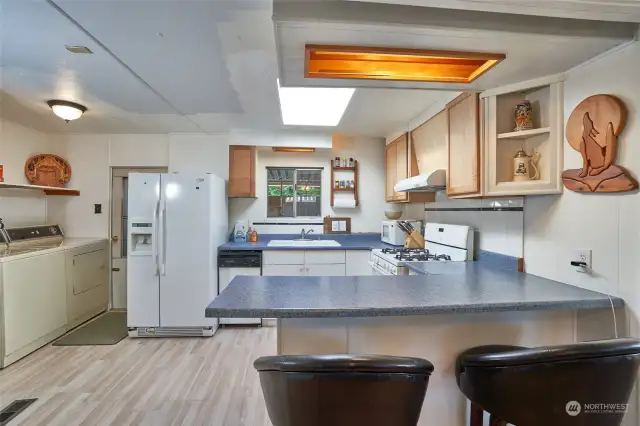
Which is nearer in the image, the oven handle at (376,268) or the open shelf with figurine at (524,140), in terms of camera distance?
the open shelf with figurine at (524,140)

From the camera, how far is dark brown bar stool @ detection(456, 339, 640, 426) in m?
0.95

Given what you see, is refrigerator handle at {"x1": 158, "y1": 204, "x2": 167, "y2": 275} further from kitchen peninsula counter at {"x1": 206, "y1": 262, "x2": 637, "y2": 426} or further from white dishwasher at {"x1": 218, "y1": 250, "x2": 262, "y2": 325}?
kitchen peninsula counter at {"x1": 206, "y1": 262, "x2": 637, "y2": 426}

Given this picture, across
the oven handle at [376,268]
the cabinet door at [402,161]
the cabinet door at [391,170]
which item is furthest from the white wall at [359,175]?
the oven handle at [376,268]

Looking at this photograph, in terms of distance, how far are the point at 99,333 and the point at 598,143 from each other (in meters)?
4.44

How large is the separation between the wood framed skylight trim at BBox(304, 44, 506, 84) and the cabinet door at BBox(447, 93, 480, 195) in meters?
0.41

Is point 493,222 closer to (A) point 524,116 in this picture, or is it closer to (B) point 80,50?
(A) point 524,116

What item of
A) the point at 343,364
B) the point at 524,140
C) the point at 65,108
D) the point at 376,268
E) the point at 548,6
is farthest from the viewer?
the point at 376,268

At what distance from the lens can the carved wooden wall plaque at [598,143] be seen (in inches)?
55.2

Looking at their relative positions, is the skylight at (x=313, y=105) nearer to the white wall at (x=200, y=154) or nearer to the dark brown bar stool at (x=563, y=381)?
the white wall at (x=200, y=154)

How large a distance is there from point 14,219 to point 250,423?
11.9 ft

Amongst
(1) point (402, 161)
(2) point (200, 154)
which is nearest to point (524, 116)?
(1) point (402, 161)

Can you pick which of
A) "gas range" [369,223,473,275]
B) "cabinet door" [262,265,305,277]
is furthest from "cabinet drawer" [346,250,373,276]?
"cabinet door" [262,265,305,277]

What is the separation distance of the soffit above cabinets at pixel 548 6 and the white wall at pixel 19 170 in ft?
14.2

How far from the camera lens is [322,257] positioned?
3.62 m
